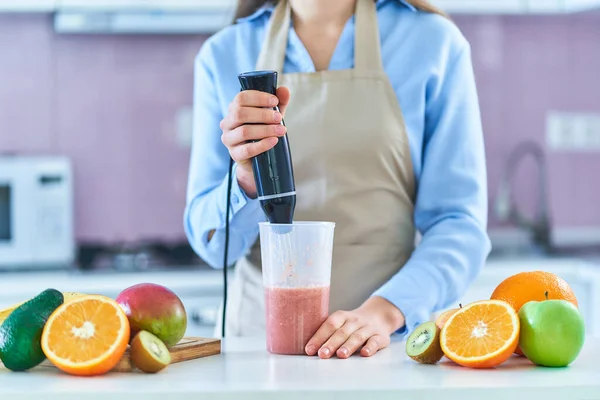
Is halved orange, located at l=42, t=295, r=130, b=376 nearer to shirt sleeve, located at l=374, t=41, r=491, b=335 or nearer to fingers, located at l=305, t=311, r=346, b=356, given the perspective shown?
fingers, located at l=305, t=311, r=346, b=356

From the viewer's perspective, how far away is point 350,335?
1.15 meters

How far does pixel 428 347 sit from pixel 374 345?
12cm

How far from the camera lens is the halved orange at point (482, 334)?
1007mm

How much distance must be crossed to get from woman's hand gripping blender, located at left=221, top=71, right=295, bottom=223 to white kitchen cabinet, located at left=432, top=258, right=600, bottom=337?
1.62 meters

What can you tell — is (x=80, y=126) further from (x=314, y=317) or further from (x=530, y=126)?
(x=314, y=317)

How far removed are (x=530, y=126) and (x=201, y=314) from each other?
1.55m

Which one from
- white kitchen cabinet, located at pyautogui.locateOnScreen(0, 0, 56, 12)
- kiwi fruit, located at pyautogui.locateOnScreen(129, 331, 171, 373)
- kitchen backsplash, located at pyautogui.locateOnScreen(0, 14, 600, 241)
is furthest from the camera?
kitchen backsplash, located at pyautogui.locateOnScreen(0, 14, 600, 241)

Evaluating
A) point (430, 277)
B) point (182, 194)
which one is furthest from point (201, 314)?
point (430, 277)

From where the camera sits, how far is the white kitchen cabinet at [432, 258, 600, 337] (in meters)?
2.68

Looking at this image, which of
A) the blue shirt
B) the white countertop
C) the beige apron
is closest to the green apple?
the white countertop

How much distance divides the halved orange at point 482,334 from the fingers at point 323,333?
15 cm

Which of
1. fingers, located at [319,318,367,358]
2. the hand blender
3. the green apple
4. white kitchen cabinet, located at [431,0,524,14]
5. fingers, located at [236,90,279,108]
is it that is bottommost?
fingers, located at [319,318,367,358]

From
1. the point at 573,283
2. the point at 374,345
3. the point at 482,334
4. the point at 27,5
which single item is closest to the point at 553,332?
the point at 482,334

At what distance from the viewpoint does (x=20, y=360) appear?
1.00 m
